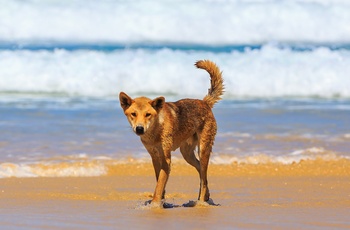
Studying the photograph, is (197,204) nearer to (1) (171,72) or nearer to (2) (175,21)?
(1) (171,72)

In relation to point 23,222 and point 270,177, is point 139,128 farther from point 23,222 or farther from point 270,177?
point 270,177

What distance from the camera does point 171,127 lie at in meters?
7.46

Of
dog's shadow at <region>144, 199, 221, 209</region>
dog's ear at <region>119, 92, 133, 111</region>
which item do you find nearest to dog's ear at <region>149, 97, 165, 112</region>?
dog's ear at <region>119, 92, 133, 111</region>

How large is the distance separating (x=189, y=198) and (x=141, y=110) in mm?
1467

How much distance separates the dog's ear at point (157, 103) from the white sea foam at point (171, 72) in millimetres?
13373

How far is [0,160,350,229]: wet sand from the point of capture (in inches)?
244

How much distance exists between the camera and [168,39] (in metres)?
24.8

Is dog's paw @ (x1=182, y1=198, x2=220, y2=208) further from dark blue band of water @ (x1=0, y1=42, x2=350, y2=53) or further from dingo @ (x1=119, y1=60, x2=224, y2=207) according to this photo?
dark blue band of water @ (x1=0, y1=42, x2=350, y2=53)

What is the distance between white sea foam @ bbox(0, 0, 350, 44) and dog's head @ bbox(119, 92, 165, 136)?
17608 millimetres

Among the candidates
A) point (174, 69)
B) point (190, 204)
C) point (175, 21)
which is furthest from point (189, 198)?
point (175, 21)

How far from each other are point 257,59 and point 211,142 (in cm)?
1560

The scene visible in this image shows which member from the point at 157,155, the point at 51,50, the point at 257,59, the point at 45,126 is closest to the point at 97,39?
the point at 51,50

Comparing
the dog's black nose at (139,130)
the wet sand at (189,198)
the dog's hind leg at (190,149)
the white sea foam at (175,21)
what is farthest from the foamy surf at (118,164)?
the white sea foam at (175,21)

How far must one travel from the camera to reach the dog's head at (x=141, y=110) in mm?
6993
